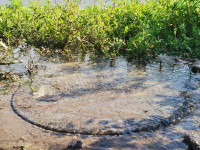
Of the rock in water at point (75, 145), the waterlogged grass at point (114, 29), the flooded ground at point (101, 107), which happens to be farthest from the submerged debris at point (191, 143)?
the waterlogged grass at point (114, 29)

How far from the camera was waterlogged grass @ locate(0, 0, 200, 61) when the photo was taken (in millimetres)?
5316

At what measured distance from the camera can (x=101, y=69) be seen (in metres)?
4.72

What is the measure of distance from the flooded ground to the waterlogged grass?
2.07 feet

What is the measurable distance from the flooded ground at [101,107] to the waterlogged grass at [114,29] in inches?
24.9

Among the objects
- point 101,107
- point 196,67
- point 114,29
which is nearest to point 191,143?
point 101,107

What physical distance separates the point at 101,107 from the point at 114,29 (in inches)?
117

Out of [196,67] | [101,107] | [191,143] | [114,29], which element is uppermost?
[114,29]

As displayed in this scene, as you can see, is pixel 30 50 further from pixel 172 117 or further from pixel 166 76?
pixel 172 117

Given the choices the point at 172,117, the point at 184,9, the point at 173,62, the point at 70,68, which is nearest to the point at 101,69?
the point at 70,68

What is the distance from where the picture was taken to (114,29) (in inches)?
231

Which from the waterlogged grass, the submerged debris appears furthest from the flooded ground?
the waterlogged grass

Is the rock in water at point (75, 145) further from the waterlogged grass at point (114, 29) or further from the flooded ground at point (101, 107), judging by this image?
the waterlogged grass at point (114, 29)

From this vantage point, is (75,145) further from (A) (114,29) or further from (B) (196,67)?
(A) (114,29)

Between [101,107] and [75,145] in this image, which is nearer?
[75,145]
